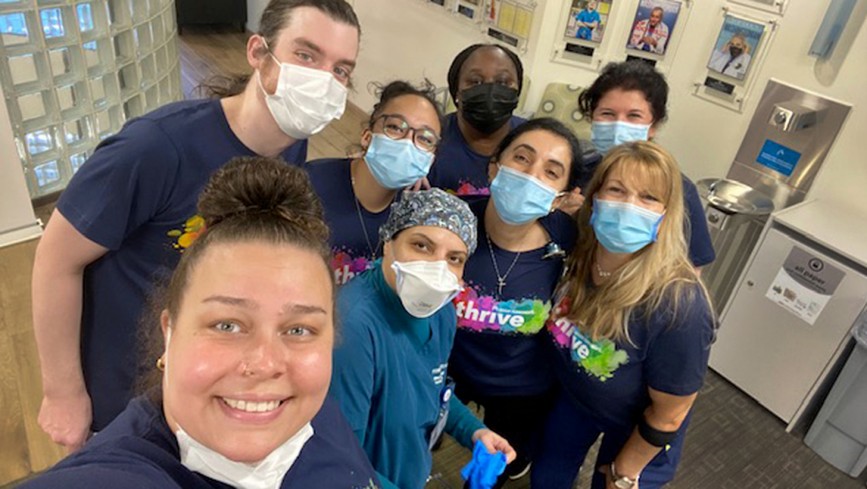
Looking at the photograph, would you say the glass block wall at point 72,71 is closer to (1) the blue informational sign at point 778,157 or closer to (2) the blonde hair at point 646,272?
(2) the blonde hair at point 646,272

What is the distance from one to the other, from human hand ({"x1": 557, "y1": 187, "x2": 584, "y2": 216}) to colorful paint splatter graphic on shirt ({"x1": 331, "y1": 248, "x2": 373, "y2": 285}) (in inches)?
25.6

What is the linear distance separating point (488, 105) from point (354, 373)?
44.4 inches

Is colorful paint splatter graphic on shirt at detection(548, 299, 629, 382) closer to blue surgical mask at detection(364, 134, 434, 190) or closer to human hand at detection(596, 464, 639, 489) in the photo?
human hand at detection(596, 464, 639, 489)

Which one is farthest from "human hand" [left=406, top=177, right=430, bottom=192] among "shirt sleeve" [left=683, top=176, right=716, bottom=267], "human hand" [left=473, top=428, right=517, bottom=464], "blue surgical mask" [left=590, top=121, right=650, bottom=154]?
"shirt sleeve" [left=683, top=176, right=716, bottom=267]

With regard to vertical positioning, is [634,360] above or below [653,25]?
below

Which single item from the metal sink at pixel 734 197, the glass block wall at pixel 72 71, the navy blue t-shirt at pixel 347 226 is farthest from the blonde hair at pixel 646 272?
the glass block wall at pixel 72 71

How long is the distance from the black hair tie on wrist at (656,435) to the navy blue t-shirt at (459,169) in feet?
2.87

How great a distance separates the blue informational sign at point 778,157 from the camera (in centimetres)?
279

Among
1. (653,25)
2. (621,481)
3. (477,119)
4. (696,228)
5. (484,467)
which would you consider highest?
(653,25)

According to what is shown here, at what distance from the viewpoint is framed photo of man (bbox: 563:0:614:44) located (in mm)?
3230

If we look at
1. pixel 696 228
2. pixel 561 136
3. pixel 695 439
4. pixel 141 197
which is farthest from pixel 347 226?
pixel 695 439

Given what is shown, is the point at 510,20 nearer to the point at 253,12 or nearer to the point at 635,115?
the point at 635,115

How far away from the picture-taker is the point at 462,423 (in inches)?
61.6

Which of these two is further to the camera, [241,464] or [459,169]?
[459,169]
